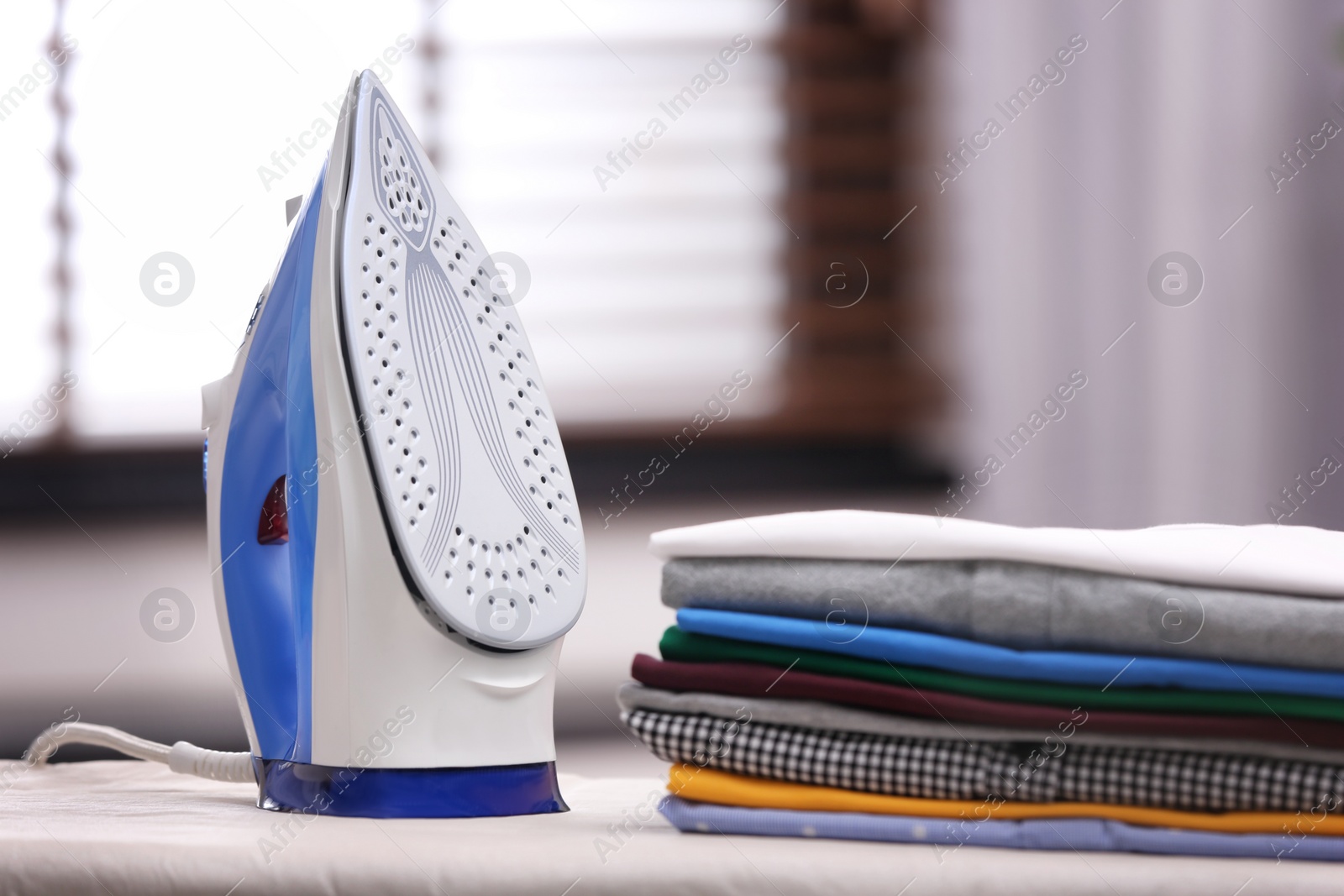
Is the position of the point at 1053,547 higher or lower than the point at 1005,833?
higher

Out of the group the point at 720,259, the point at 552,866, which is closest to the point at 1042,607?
the point at 552,866

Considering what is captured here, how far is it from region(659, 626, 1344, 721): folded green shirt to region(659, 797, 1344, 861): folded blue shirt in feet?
0.14

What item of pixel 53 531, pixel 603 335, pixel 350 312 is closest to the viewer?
pixel 350 312

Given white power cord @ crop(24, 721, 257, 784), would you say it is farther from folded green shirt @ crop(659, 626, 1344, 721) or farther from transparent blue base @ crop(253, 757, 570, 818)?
folded green shirt @ crop(659, 626, 1344, 721)

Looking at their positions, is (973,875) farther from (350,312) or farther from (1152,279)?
(1152,279)

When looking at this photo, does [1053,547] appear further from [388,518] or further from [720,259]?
[720,259]

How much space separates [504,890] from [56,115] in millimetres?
1105

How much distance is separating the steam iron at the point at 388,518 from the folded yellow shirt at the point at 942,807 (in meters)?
0.10

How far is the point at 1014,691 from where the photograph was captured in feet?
1.38

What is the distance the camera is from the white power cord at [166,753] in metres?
0.59

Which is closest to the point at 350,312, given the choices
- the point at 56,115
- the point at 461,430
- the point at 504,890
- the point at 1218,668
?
the point at 461,430

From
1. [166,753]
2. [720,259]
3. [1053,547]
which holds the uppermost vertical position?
[720,259]

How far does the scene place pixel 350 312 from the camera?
19.9 inches

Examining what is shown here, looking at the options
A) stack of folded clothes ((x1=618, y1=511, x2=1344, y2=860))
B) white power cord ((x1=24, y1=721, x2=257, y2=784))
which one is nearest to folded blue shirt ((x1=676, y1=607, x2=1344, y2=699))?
stack of folded clothes ((x1=618, y1=511, x2=1344, y2=860))
